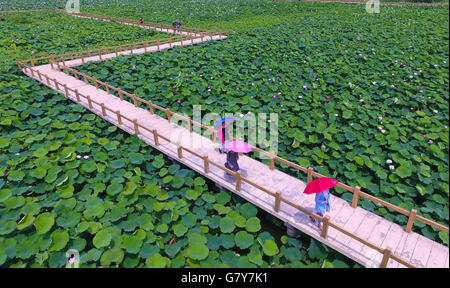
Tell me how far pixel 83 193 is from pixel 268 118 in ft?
18.4

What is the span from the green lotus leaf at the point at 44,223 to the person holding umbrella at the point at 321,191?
4.53 m

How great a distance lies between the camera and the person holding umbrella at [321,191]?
4.18 m

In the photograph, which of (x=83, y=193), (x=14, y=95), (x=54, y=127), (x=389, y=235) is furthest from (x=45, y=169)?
(x=389, y=235)

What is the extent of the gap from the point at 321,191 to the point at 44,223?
4864 millimetres

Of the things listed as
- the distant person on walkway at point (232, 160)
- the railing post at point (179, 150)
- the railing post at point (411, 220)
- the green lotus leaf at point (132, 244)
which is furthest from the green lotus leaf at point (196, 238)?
the railing post at point (411, 220)

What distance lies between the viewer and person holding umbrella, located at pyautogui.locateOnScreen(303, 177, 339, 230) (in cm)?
418

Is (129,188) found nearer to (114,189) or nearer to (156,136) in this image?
(114,189)

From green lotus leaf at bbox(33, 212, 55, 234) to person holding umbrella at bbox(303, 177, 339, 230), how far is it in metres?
4.53

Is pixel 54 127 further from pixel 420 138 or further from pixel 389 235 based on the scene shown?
pixel 420 138

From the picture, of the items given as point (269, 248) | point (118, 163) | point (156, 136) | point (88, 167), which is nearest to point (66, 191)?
point (88, 167)

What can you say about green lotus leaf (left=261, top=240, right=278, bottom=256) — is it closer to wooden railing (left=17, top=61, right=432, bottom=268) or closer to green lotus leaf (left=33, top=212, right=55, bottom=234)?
wooden railing (left=17, top=61, right=432, bottom=268)

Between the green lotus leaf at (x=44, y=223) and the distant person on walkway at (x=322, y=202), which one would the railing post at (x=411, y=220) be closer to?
the distant person on walkway at (x=322, y=202)

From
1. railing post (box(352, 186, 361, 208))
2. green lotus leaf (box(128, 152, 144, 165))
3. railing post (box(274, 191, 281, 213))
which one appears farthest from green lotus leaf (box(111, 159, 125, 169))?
railing post (box(352, 186, 361, 208))

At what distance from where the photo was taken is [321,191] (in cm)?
418
